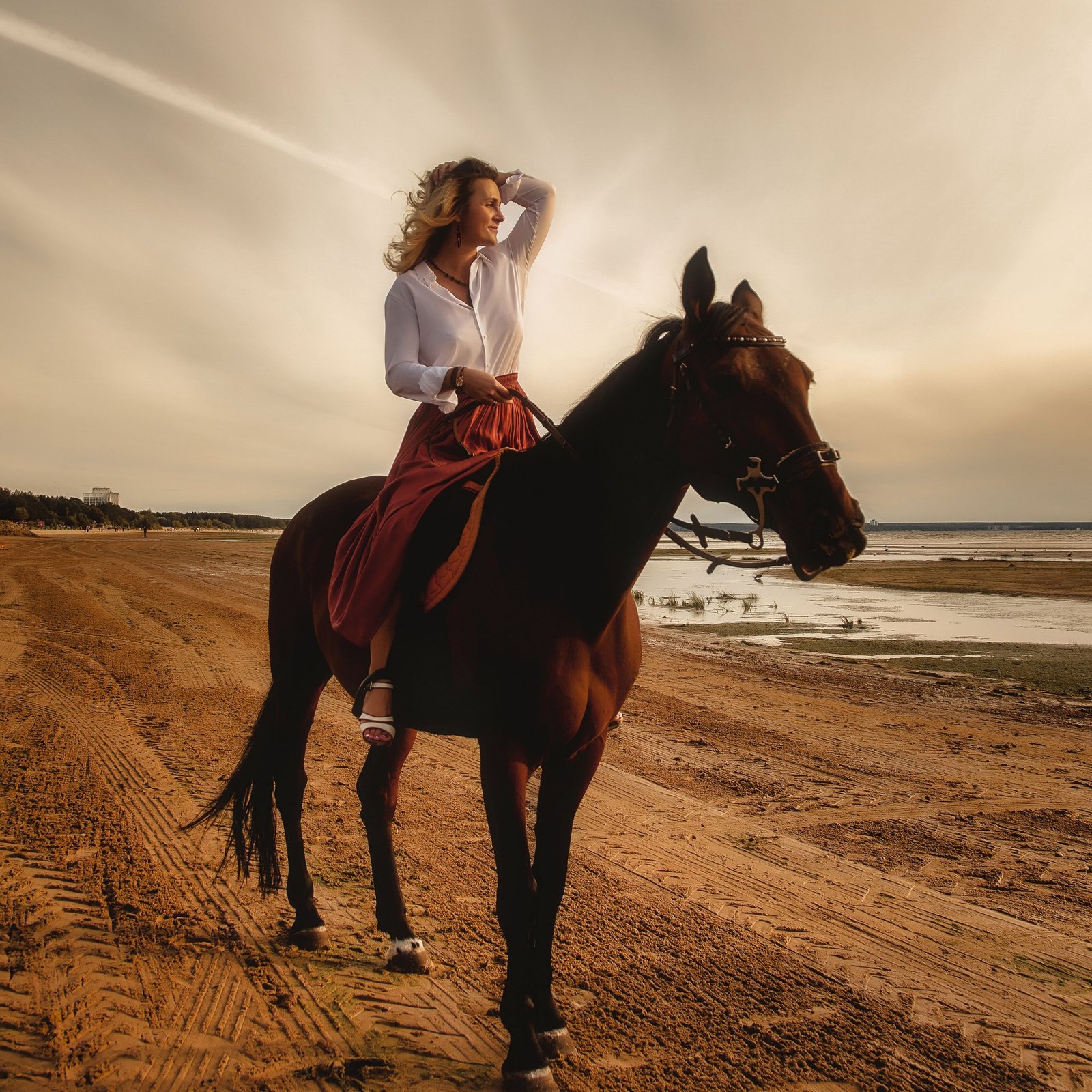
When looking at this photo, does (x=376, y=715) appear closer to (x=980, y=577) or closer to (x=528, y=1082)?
(x=528, y=1082)

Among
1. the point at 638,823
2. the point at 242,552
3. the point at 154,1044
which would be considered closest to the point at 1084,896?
the point at 638,823

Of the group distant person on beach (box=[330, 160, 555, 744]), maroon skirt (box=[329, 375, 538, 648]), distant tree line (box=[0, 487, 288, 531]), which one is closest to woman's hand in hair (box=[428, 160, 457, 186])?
distant person on beach (box=[330, 160, 555, 744])

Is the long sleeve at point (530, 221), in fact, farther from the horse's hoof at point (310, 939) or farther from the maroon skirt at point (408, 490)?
the horse's hoof at point (310, 939)

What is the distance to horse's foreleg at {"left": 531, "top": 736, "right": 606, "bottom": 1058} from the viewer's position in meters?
2.63

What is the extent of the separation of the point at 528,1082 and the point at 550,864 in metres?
0.67

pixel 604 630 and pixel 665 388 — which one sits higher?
pixel 665 388

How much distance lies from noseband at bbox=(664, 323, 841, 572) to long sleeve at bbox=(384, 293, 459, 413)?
0.88 meters

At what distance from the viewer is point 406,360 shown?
9.22ft

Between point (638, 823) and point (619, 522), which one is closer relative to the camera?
point (619, 522)

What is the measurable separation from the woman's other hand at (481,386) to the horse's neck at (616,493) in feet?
1.12

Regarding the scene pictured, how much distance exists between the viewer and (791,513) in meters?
2.08

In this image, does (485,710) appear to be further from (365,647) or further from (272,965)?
(272,965)

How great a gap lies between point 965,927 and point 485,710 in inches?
108

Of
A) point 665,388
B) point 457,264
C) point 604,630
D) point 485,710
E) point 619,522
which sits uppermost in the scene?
point 457,264
